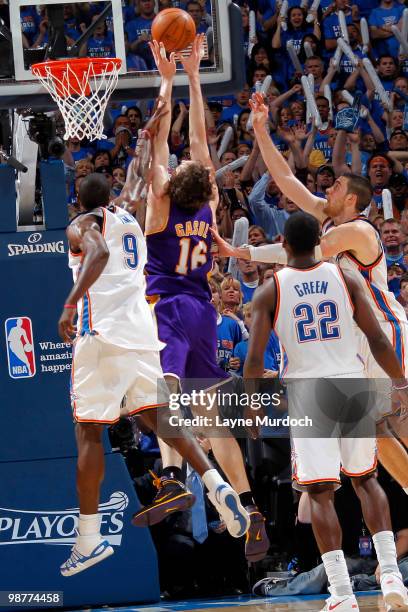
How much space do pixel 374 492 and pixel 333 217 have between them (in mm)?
1929

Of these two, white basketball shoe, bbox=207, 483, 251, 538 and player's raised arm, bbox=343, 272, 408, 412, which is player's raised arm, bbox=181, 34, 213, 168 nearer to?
player's raised arm, bbox=343, 272, 408, 412

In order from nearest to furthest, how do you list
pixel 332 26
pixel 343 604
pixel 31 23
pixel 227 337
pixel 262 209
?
1. pixel 343 604
2. pixel 227 337
3. pixel 31 23
4. pixel 262 209
5. pixel 332 26

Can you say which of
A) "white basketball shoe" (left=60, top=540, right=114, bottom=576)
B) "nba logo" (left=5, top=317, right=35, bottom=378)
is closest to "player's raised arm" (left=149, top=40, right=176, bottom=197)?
"nba logo" (left=5, top=317, right=35, bottom=378)

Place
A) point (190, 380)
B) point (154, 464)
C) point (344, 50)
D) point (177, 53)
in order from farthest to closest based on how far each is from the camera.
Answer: point (344, 50) < point (154, 464) < point (177, 53) < point (190, 380)

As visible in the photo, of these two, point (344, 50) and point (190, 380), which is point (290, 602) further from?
point (344, 50)

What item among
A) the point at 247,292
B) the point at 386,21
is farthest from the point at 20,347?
the point at 386,21

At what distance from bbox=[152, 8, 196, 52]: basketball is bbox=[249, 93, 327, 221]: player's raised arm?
0.57 meters

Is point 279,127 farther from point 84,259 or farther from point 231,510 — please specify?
point 231,510

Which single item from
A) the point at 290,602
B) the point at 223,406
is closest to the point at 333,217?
the point at 223,406

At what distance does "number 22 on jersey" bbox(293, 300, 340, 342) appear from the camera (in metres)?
5.90

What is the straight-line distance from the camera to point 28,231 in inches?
287

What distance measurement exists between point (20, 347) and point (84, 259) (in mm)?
1625

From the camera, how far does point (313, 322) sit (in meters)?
5.91

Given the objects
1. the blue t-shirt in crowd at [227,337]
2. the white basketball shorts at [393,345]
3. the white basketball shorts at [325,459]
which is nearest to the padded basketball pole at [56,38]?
the white basketball shorts at [393,345]
